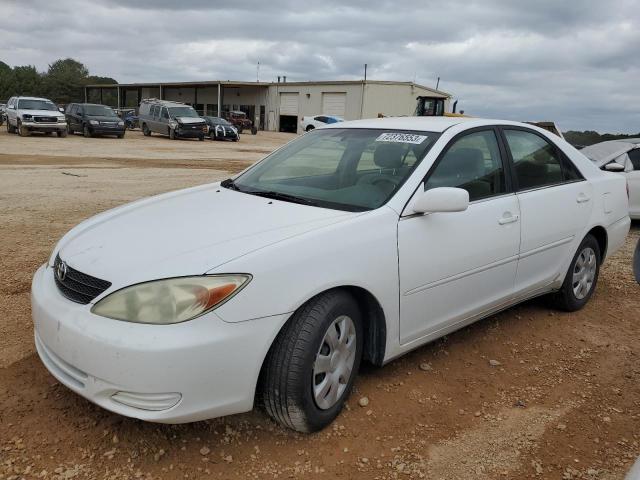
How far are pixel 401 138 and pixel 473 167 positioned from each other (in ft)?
1.66

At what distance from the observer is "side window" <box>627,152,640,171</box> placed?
806 cm

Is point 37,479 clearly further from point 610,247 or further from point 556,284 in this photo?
point 610,247

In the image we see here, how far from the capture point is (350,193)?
3.22m

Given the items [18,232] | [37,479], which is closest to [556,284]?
[37,479]

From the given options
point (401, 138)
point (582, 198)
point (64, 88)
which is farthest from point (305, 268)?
point (64, 88)

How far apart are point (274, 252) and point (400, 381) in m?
1.34

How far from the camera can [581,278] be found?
4578mm

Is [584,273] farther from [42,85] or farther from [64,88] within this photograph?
[42,85]

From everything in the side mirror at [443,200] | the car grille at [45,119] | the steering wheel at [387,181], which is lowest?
the car grille at [45,119]

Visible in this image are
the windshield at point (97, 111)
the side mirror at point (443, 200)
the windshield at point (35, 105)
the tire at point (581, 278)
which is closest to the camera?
the side mirror at point (443, 200)

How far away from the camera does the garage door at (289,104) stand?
50500 mm

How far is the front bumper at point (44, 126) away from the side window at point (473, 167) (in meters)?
26.3

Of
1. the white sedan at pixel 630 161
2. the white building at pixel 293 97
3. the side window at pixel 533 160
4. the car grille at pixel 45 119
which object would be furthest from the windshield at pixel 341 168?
the white building at pixel 293 97

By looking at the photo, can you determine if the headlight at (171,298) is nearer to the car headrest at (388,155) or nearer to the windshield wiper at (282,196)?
the windshield wiper at (282,196)
